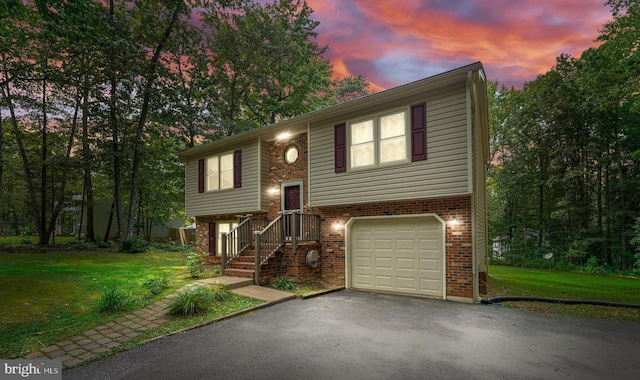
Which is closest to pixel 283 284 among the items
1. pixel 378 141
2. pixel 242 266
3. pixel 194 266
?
pixel 242 266

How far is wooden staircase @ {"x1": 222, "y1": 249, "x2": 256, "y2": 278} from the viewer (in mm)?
8938

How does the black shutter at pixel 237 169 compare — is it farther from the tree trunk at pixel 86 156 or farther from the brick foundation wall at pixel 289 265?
the tree trunk at pixel 86 156

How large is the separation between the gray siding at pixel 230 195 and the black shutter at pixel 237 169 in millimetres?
173

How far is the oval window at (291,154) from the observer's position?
11.1m

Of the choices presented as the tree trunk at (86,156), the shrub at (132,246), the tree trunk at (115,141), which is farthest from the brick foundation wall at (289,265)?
Result: the tree trunk at (86,156)

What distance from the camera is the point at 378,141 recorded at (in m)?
8.66

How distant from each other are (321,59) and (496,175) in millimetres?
15535

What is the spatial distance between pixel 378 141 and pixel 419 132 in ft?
3.96

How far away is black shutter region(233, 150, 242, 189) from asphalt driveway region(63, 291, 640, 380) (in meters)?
6.58

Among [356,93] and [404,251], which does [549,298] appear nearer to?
[404,251]

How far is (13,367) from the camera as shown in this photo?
3816 millimetres

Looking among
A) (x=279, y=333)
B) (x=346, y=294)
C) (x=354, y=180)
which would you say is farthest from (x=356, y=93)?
(x=279, y=333)

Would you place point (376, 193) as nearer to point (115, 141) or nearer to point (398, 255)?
point (398, 255)

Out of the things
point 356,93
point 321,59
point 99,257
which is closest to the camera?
point 99,257
